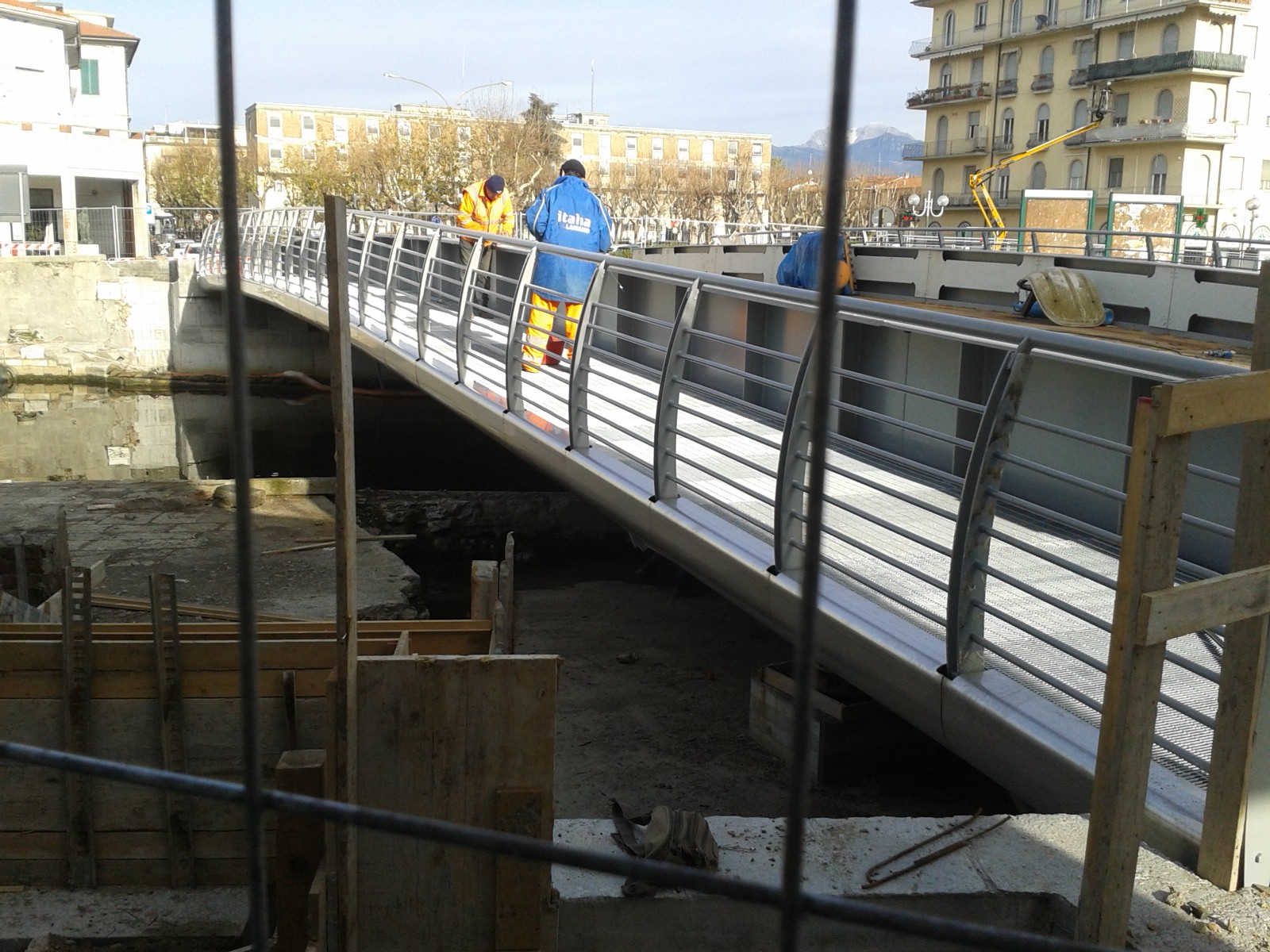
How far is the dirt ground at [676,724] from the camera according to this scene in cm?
633

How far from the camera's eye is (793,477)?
4.78 metres

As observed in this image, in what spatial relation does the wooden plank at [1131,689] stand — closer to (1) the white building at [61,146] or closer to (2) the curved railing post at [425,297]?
(2) the curved railing post at [425,297]

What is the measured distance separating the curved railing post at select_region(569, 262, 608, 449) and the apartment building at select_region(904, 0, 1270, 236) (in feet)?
156

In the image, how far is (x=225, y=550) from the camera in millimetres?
10914

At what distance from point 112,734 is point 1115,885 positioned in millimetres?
4160

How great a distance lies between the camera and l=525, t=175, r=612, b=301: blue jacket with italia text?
365 inches

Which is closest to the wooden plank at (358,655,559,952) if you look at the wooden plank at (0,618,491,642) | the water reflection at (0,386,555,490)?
the wooden plank at (0,618,491,642)

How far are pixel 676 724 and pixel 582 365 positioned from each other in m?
2.60

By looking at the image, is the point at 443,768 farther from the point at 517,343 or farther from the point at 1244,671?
the point at 517,343

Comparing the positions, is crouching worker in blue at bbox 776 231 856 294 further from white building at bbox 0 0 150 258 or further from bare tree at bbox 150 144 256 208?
bare tree at bbox 150 144 256 208

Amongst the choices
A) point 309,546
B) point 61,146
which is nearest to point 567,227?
point 309,546

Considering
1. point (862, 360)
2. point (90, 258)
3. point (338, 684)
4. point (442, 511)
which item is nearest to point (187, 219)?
point (90, 258)

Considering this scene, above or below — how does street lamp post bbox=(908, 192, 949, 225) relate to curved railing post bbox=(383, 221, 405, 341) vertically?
above

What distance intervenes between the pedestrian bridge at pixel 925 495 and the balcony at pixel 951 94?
59.9 m
